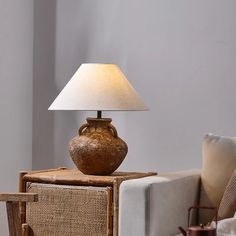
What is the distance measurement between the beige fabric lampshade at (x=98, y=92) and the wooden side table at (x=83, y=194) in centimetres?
33

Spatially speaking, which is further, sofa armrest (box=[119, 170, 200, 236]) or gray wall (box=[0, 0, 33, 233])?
gray wall (box=[0, 0, 33, 233])

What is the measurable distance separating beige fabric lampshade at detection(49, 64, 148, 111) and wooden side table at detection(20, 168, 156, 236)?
0.33 metres

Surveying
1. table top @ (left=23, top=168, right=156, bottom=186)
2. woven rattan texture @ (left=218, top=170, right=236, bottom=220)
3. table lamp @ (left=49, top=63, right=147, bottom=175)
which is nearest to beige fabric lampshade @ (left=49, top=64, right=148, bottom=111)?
table lamp @ (left=49, top=63, right=147, bottom=175)

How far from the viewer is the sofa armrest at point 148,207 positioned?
2.89 metres

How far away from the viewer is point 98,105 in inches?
134

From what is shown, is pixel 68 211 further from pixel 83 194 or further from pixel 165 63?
pixel 165 63

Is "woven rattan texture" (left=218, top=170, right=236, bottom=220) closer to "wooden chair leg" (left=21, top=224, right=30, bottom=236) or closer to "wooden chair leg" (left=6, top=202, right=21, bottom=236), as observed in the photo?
"wooden chair leg" (left=6, top=202, right=21, bottom=236)

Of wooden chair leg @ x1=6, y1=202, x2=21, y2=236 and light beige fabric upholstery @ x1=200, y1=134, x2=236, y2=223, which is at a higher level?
light beige fabric upholstery @ x1=200, y1=134, x2=236, y2=223

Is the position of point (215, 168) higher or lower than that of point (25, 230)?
higher

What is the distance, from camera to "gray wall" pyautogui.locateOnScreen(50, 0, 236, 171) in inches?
152

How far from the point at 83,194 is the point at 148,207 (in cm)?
58

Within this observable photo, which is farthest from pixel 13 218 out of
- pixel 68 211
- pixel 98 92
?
pixel 98 92

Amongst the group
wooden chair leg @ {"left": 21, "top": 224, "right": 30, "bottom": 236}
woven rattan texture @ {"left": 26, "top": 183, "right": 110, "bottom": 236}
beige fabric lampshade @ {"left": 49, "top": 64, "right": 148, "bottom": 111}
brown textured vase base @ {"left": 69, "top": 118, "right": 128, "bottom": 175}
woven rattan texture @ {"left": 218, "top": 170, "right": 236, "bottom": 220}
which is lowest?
wooden chair leg @ {"left": 21, "top": 224, "right": 30, "bottom": 236}

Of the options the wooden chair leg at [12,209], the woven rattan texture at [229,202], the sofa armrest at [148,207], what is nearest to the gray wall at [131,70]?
the woven rattan texture at [229,202]
